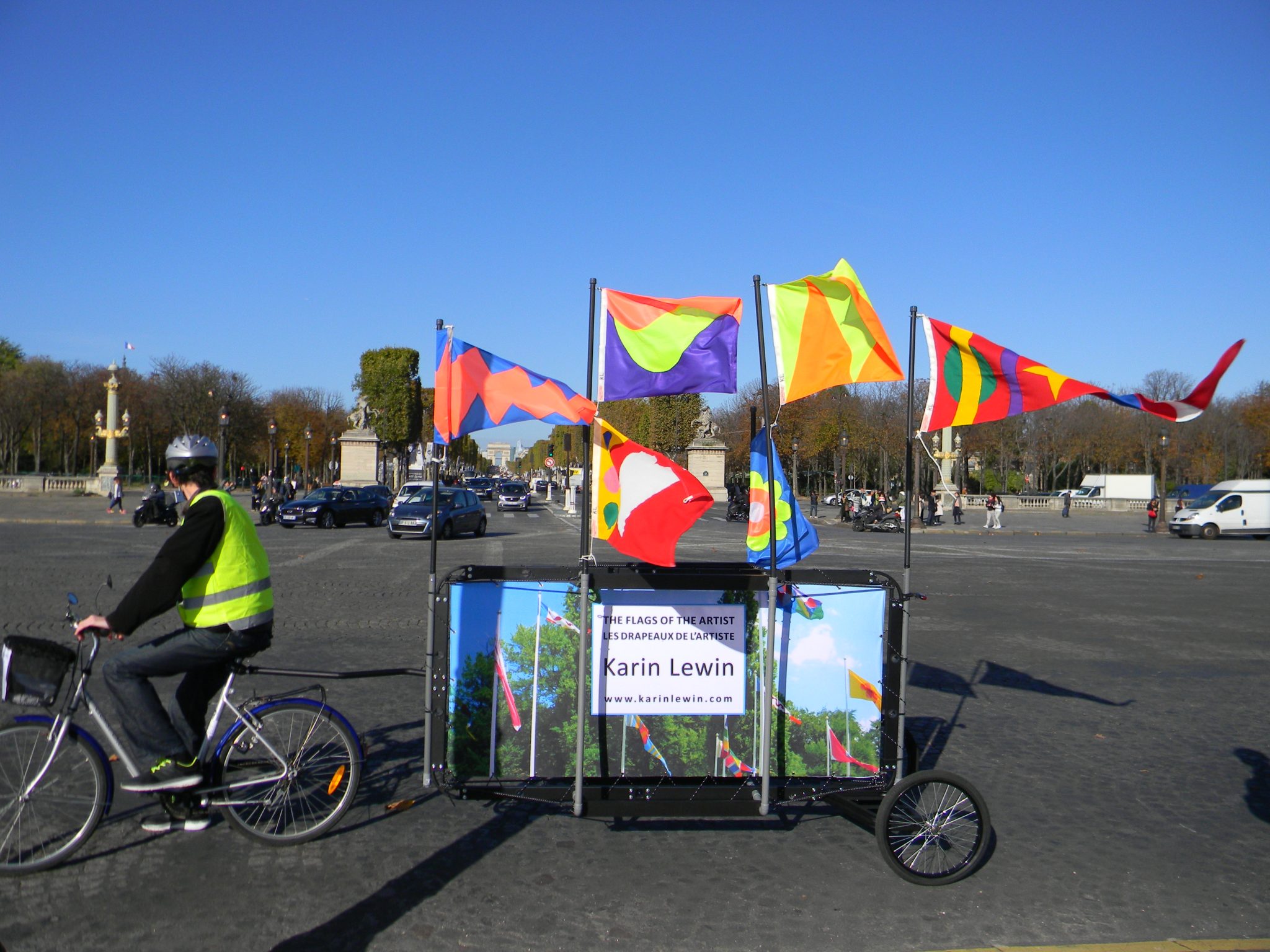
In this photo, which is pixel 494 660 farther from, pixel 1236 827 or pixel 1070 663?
pixel 1070 663

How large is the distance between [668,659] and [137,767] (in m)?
2.34

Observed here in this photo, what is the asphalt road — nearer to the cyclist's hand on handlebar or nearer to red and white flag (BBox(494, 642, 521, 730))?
red and white flag (BBox(494, 642, 521, 730))

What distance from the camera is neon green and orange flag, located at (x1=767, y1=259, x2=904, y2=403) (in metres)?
4.50

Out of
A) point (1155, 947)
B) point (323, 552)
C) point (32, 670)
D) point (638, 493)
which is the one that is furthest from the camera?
point (323, 552)

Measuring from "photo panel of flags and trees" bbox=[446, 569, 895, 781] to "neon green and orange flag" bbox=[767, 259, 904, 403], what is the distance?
3.26 ft

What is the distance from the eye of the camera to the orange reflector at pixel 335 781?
4684 mm

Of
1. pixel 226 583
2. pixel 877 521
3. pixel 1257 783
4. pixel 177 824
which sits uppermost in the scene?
pixel 226 583

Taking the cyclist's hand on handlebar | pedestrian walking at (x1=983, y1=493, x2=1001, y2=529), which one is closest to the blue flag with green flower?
the cyclist's hand on handlebar

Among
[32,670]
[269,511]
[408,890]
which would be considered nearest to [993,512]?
[269,511]

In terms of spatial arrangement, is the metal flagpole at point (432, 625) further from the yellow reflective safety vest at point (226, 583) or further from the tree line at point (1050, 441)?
the tree line at point (1050, 441)

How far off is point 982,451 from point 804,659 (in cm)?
8130

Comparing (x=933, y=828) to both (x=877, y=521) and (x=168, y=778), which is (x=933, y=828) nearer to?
(x=168, y=778)

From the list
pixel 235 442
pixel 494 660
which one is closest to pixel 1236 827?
pixel 494 660

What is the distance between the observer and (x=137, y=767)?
14.3 feet
